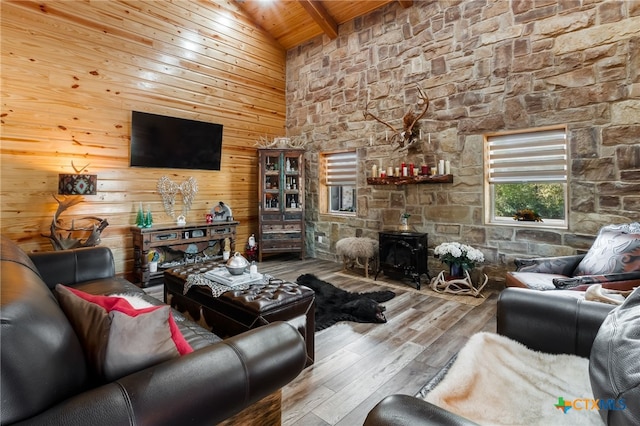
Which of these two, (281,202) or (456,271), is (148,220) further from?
(456,271)

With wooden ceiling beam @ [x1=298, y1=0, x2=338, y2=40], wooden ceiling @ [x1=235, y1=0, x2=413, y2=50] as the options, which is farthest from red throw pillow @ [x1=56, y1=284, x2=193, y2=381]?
wooden ceiling beam @ [x1=298, y1=0, x2=338, y2=40]

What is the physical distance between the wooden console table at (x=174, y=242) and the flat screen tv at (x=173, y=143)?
1005mm

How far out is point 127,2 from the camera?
4262 mm

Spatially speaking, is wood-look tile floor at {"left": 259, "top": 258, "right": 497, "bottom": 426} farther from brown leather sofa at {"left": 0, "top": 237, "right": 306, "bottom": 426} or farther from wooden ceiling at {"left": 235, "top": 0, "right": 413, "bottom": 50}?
Answer: wooden ceiling at {"left": 235, "top": 0, "right": 413, "bottom": 50}

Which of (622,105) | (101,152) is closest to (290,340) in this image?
(622,105)

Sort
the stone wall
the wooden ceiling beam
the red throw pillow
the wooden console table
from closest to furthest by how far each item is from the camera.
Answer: the red throw pillow
the stone wall
the wooden console table
the wooden ceiling beam

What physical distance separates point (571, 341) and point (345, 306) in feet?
6.69

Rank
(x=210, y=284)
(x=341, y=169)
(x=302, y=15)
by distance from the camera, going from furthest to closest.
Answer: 1. (x=341, y=169)
2. (x=302, y=15)
3. (x=210, y=284)

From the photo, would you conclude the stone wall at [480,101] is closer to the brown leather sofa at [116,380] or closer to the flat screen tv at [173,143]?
the flat screen tv at [173,143]

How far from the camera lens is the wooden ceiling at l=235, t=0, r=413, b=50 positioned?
4918mm

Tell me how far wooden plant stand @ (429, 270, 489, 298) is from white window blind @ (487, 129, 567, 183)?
1282 mm

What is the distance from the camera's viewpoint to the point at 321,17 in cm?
506

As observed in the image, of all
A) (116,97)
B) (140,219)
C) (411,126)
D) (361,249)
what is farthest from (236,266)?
(116,97)

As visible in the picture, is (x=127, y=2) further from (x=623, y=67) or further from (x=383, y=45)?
(x=623, y=67)
